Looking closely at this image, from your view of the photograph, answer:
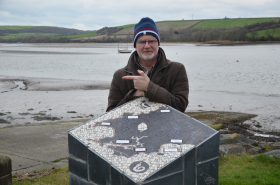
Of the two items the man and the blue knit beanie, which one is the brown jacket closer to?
the man

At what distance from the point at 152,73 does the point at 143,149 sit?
0.97m

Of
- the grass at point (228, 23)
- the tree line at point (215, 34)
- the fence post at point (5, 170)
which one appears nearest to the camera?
the fence post at point (5, 170)

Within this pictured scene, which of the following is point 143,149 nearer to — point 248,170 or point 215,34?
point 248,170

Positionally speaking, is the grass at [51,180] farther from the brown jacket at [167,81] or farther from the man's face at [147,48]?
the man's face at [147,48]

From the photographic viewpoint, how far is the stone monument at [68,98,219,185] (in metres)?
2.33

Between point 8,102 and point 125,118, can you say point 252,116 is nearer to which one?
point 125,118

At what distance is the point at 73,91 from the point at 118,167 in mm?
16473

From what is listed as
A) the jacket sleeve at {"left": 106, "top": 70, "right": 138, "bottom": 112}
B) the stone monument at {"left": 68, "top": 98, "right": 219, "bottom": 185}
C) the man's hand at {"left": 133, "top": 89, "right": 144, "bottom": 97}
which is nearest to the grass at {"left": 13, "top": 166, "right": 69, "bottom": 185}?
the stone monument at {"left": 68, "top": 98, "right": 219, "bottom": 185}

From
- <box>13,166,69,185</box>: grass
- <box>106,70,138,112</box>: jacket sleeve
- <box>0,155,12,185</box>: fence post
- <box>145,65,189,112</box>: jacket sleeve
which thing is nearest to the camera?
<box>145,65,189,112</box>: jacket sleeve

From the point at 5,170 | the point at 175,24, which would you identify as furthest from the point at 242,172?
the point at 175,24

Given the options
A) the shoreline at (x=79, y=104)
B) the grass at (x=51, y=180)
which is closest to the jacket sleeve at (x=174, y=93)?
the grass at (x=51, y=180)

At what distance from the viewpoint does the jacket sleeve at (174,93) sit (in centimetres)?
284

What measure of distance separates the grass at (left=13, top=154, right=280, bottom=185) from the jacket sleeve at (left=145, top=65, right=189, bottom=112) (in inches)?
88.2

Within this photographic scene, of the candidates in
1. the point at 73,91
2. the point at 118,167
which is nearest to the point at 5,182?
the point at 118,167
